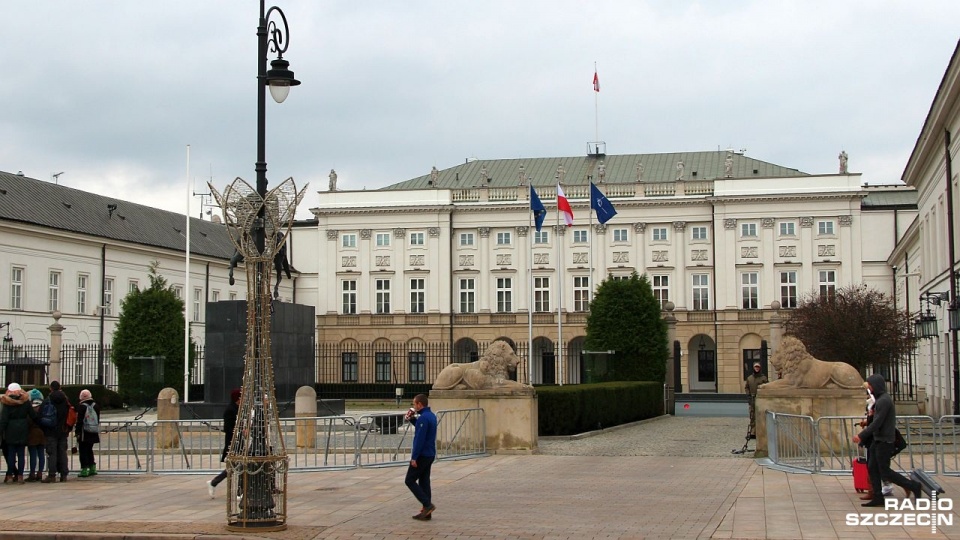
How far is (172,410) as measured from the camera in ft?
89.1

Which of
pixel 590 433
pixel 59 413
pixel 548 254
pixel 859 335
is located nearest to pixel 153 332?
pixel 590 433

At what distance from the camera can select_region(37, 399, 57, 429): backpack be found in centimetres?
1858

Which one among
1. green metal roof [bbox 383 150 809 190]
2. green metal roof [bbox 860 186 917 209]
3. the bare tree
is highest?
green metal roof [bbox 383 150 809 190]

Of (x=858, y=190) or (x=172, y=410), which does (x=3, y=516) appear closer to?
(x=172, y=410)

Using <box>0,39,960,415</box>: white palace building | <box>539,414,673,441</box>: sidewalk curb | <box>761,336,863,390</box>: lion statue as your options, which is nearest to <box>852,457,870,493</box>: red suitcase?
<box>761,336,863,390</box>: lion statue

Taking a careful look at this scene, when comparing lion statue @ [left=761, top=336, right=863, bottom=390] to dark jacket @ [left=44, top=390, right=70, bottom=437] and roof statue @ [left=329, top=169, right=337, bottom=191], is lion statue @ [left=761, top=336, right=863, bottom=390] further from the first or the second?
roof statue @ [left=329, top=169, right=337, bottom=191]

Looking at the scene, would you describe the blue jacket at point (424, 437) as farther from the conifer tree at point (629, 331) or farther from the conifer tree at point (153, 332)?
the conifer tree at point (153, 332)

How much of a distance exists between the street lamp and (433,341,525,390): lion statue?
29.2 ft

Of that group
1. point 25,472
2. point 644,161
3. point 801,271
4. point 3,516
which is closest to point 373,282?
point 644,161

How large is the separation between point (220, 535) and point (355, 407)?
3694cm

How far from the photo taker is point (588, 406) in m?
29.7

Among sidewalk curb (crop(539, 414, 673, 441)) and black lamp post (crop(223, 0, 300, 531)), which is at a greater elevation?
black lamp post (crop(223, 0, 300, 531))

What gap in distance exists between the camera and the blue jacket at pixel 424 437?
13.6 m

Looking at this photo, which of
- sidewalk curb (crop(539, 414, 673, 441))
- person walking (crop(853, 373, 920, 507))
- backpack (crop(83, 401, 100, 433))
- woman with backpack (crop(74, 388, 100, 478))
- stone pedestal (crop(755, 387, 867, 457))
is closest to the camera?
person walking (crop(853, 373, 920, 507))
